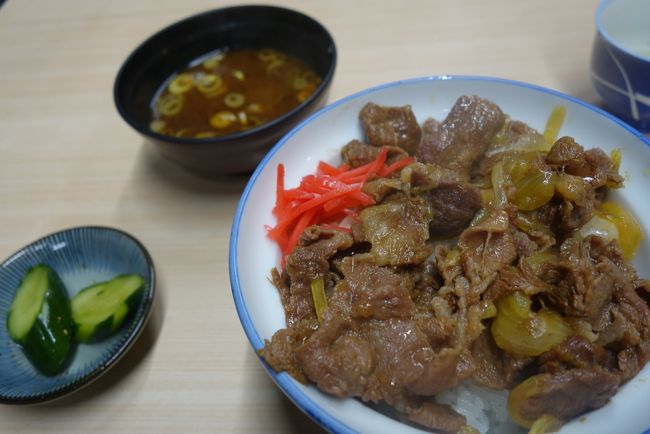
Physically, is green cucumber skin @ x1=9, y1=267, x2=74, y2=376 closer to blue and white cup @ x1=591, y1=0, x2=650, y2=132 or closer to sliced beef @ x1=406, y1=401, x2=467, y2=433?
sliced beef @ x1=406, y1=401, x2=467, y2=433

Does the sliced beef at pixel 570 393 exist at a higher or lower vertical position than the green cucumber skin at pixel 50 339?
higher

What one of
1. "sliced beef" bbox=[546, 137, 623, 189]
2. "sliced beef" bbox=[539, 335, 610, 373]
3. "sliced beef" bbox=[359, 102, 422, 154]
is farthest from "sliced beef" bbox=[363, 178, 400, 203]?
"sliced beef" bbox=[539, 335, 610, 373]

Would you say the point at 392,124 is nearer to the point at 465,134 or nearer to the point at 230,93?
the point at 465,134

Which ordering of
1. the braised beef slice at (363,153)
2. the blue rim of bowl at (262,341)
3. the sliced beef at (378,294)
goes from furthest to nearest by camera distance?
1. the braised beef slice at (363,153)
2. the sliced beef at (378,294)
3. the blue rim of bowl at (262,341)

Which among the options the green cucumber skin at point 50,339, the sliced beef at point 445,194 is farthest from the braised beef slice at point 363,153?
the green cucumber skin at point 50,339

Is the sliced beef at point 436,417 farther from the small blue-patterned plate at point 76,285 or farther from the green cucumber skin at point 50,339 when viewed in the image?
the green cucumber skin at point 50,339

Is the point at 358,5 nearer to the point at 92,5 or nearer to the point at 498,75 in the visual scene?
the point at 498,75

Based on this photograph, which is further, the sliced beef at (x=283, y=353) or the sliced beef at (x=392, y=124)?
the sliced beef at (x=392, y=124)

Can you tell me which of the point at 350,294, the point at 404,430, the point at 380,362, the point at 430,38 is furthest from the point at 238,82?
the point at 404,430
